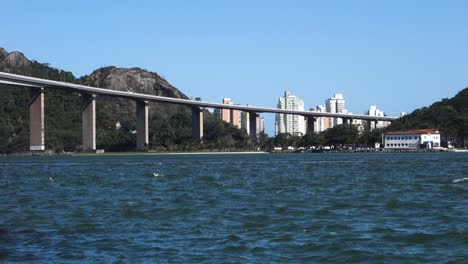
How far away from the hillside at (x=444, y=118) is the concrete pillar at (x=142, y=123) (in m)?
60.2

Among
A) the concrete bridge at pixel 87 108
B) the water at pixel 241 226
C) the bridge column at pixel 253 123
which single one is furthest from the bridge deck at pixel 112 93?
the water at pixel 241 226

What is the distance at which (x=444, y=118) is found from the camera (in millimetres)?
172750

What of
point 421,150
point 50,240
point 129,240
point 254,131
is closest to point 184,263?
point 129,240

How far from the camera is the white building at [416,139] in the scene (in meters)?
155

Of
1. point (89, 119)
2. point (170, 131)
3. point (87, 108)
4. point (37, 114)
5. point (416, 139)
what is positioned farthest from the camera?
point (170, 131)

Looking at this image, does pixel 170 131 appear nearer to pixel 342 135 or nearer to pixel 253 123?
pixel 253 123

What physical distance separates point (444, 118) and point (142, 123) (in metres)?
69.2

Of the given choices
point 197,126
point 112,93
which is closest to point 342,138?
point 197,126

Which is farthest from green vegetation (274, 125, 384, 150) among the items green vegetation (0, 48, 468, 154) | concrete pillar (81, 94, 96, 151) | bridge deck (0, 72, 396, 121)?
concrete pillar (81, 94, 96, 151)

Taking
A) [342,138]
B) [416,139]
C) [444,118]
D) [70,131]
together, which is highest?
[444,118]

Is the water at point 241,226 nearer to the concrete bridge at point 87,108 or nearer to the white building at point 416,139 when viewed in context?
the concrete bridge at point 87,108

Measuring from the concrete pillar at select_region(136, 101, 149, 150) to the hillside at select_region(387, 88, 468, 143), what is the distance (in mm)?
60198

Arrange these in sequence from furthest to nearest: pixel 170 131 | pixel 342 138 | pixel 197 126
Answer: pixel 170 131
pixel 342 138
pixel 197 126

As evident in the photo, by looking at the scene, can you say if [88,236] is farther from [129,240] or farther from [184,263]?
[184,263]
